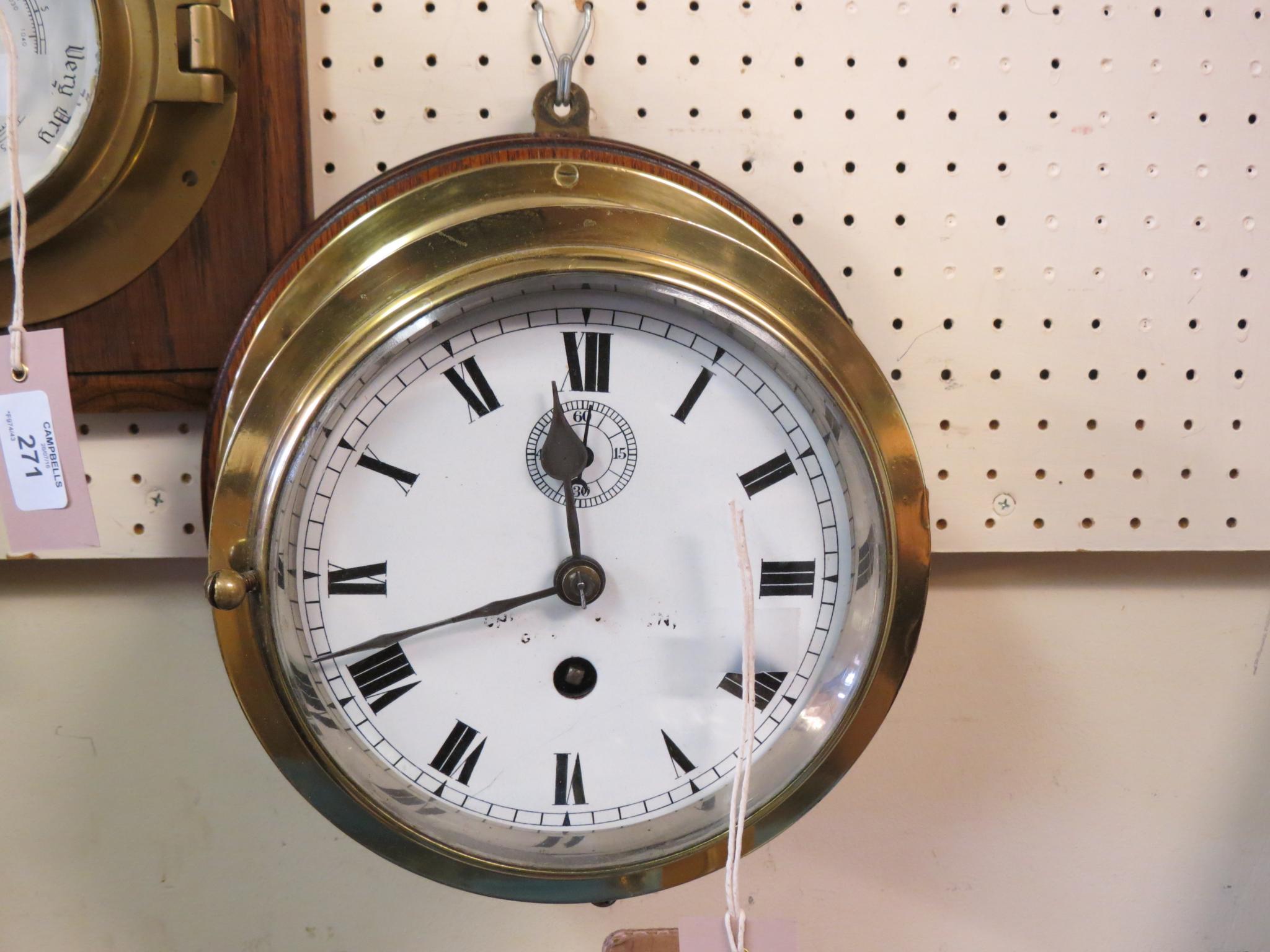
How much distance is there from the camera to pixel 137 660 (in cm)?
77

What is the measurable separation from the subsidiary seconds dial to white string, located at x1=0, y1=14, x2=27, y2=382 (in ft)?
0.76

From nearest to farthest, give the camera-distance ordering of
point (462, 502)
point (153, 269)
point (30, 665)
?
point (462, 502)
point (153, 269)
point (30, 665)

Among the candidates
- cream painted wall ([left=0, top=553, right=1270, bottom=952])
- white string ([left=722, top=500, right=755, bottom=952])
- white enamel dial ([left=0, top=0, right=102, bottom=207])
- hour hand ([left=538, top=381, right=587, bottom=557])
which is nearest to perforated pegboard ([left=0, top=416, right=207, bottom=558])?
cream painted wall ([left=0, top=553, right=1270, bottom=952])

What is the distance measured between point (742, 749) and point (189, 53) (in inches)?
23.5

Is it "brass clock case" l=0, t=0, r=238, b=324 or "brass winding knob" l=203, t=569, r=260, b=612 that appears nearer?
"brass winding knob" l=203, t=569, r=260, b=612

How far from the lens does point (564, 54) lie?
0.67 meters

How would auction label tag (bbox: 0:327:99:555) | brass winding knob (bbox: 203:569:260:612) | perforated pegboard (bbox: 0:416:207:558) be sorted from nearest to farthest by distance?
1. brass winding knob (bbox: 203:569:260:612)
2. auction label tag (bbox: 0:327:99:555)
3. perforated pegboard (bbox: 0:416:207:558)

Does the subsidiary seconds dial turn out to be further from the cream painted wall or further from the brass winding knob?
the cream painted wall

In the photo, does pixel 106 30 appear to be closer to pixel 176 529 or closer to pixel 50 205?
pixel 50 205

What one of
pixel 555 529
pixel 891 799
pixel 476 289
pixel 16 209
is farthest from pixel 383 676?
pixel 891 799

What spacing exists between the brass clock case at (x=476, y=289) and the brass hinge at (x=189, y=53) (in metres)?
0.12

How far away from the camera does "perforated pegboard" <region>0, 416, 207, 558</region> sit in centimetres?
70

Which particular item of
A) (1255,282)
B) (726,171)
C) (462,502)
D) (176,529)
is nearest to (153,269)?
(176,529)

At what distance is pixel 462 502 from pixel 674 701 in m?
0.19
